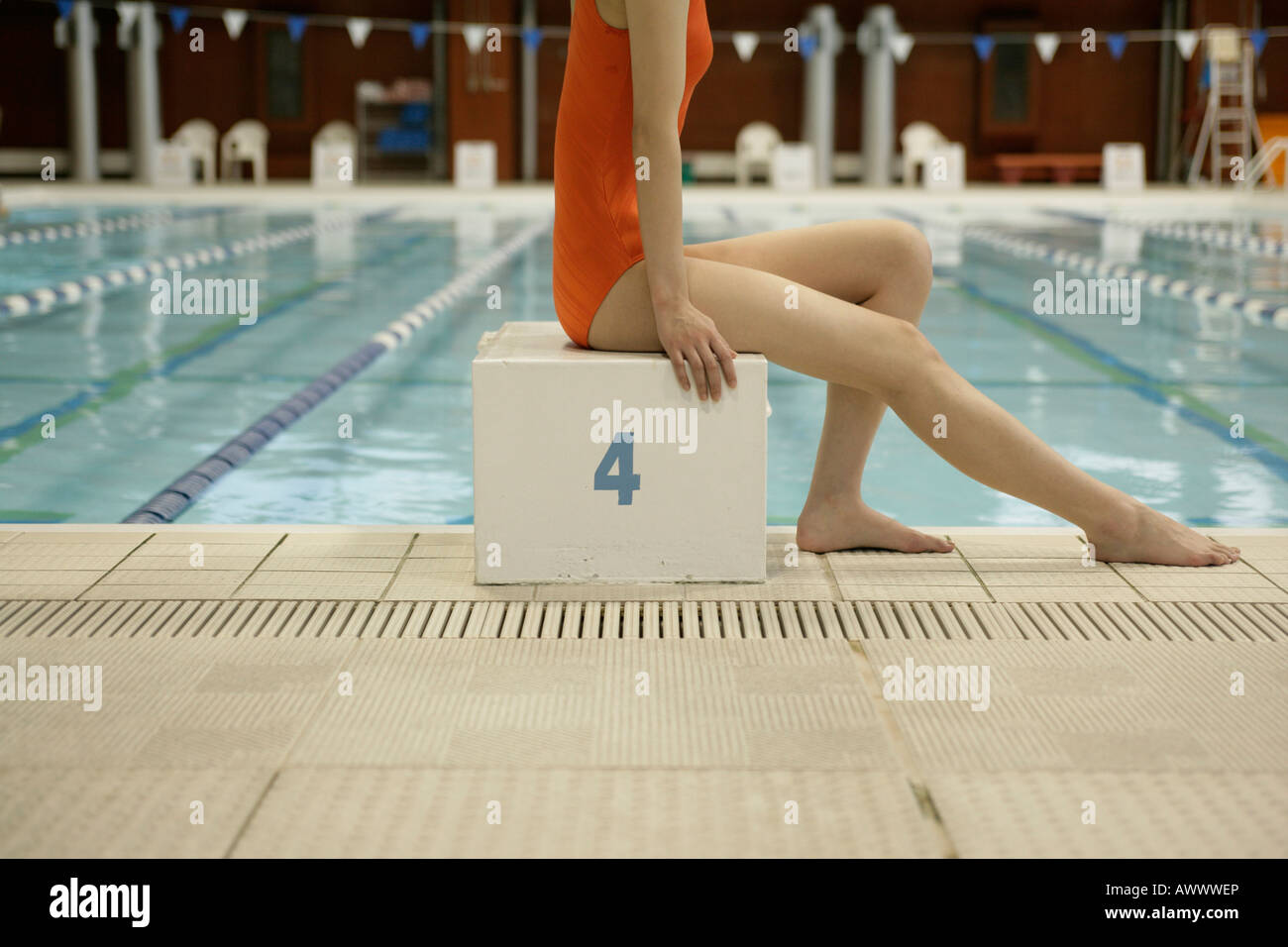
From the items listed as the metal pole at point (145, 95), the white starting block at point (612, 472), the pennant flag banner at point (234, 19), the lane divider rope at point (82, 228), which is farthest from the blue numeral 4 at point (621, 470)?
the metal pole at point (145, 95)

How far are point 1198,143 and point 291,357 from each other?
12247 mm

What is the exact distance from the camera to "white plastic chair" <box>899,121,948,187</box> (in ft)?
49.4

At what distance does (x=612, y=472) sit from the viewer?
2.03 m

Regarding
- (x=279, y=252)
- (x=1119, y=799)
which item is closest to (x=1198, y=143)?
(x=279, y=252)

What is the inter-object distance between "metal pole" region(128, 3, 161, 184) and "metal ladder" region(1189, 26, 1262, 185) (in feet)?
34.7

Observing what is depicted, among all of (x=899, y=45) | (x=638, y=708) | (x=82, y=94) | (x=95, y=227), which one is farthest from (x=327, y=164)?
(x=638, y=708)

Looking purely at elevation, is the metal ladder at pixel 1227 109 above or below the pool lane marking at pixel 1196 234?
above

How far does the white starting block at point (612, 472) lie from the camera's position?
1999mm

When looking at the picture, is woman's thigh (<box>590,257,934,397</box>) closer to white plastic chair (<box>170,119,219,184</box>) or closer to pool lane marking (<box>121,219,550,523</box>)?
pool lane marking (<box>121,219,550,523</box>)

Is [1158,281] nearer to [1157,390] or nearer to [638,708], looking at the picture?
[1157,390]

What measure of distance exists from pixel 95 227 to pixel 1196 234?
7.50 m

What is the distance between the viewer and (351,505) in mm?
3260

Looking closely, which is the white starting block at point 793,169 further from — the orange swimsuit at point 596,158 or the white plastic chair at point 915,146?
the orange swimsuit at point 596,158

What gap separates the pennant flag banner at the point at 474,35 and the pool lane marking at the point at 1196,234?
6.12 metres
